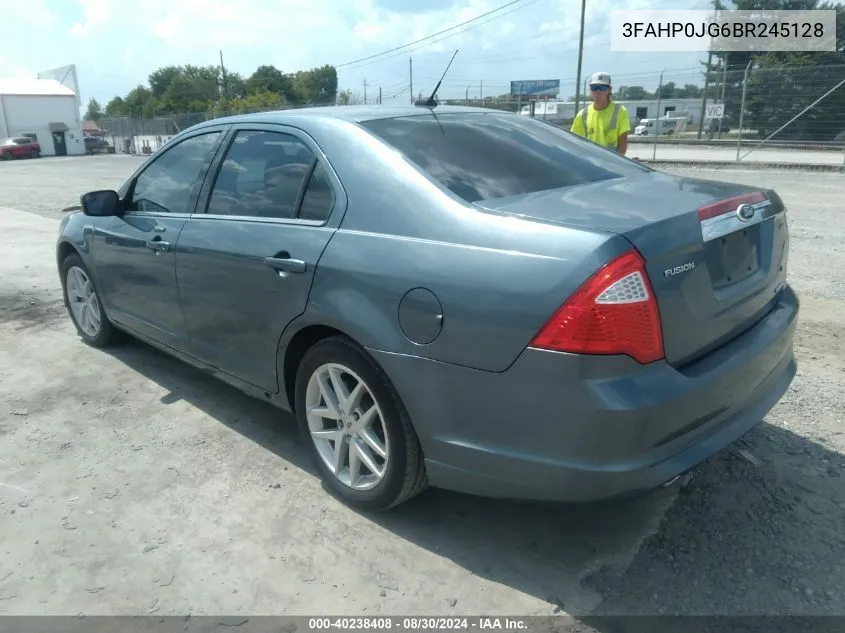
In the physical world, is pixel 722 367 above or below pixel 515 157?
below

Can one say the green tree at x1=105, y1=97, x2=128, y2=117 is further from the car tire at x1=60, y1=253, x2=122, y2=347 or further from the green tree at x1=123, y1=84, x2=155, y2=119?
the car tire at x1=60, y1=253, x2=122, y2=347

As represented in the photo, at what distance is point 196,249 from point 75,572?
1582 millimetres

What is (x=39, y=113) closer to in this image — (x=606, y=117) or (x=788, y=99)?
(x=788, y=99)

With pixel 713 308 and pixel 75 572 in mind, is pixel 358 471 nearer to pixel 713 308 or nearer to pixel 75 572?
pixel 75 572

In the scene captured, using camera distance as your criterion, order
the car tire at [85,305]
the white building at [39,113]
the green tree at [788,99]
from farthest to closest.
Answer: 1. the white building at [39,113]
2. the green tree at [788,99]
3. the car tire at [85,305]

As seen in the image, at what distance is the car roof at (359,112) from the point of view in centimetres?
316

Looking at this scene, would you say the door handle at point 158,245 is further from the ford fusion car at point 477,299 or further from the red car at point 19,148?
the red car at point 19,148

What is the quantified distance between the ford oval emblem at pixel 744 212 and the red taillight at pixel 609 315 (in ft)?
2.13

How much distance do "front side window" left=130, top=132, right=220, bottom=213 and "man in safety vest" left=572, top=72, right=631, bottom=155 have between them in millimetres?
3856

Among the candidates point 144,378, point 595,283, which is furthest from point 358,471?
point 144,378

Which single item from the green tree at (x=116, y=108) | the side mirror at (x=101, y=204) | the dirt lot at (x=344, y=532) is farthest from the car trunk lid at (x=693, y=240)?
the green tree at (x=116, y=108)

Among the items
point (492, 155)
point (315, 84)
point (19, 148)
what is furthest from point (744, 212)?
point (315, 84)

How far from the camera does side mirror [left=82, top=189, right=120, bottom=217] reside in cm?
423

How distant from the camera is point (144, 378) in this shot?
176 inches
